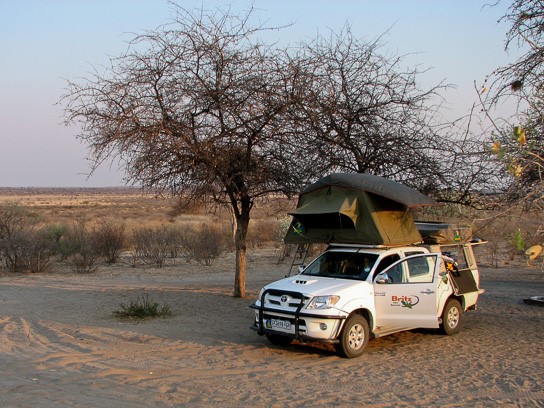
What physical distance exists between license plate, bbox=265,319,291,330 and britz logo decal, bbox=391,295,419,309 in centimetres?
183

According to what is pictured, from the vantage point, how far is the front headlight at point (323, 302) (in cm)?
965

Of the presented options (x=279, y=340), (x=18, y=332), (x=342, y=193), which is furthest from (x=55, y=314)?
(x=342, y=193)

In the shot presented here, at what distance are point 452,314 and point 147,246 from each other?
17.8m

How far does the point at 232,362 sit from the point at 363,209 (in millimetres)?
3560

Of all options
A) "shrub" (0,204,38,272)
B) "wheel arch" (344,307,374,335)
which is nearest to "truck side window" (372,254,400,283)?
"wheel arch" (344,307,374,335)

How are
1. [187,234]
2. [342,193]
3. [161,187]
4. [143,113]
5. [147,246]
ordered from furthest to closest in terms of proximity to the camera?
[187,234]
[147,246]
[161,187]
[143,113]
[342,193]

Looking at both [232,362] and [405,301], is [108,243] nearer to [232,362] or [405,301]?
[232,362]

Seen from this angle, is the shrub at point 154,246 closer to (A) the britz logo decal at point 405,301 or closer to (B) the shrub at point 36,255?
(B) the shrub at point 36,255

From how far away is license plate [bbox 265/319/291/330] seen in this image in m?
9.84

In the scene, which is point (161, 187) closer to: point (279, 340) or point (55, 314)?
point (55, 314)

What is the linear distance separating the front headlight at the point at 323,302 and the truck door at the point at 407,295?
0.97 metres

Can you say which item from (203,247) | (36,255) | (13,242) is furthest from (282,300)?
(203,247)

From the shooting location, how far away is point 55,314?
557 inches

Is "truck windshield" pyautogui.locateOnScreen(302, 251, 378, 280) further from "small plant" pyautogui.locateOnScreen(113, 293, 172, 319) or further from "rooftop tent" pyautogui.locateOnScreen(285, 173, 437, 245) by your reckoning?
"small plant" pyautogui.locateOnScreen(113, 293, 172, 319)
